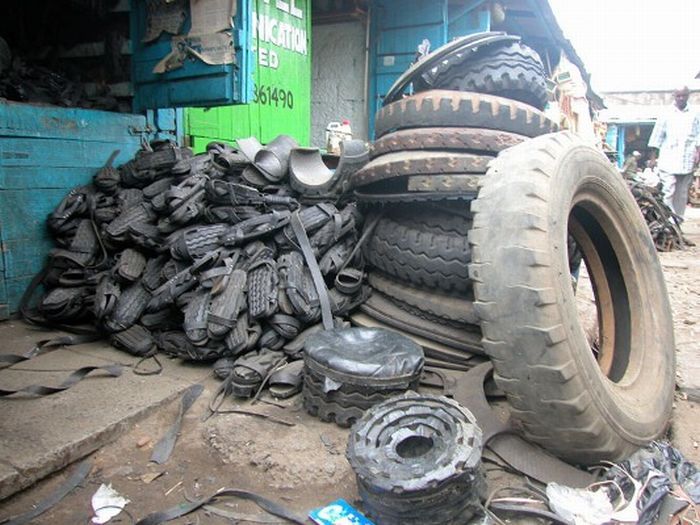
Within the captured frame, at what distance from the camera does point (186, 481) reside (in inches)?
76.3

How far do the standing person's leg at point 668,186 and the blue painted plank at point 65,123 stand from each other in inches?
306

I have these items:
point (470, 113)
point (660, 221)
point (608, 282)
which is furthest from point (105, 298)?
point (660, 221)

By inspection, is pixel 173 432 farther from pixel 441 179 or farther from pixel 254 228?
pixel 441 179

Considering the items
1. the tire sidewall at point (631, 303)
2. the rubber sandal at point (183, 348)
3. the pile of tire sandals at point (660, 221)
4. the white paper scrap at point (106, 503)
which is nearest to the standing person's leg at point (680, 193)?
the pile of tire sandals at point (660, 221)

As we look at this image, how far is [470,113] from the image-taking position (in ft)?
9.61

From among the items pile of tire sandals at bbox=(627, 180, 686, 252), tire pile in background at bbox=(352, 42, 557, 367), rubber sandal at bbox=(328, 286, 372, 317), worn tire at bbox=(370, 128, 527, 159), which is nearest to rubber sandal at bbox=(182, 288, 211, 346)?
rubber sandal at bbox=(328, 286, 372, 317)

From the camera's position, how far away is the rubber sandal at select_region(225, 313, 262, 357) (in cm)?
271

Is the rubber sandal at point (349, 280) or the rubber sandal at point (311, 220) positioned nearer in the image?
the rubber sandal at point (349, 280)

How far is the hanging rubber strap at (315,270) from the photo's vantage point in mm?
2908

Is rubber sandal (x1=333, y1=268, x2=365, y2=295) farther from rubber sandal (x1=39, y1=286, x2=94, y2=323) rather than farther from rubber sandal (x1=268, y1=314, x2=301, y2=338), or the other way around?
rubber sandal (x1=39, y1=286, x2=94, y2=323)

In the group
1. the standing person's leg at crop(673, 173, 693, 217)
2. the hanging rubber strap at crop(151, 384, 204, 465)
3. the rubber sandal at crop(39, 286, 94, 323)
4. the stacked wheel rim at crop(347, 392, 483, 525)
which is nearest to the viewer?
the stacked wheel rim at crop(347, 392, 483, 525)

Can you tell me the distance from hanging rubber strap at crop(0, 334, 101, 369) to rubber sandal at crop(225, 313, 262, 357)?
108 centimetres

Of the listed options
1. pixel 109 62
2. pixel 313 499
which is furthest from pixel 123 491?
pixel 109 62

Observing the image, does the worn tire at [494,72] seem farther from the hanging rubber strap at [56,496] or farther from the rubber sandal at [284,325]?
the hanging rubber strap at [56,496]
